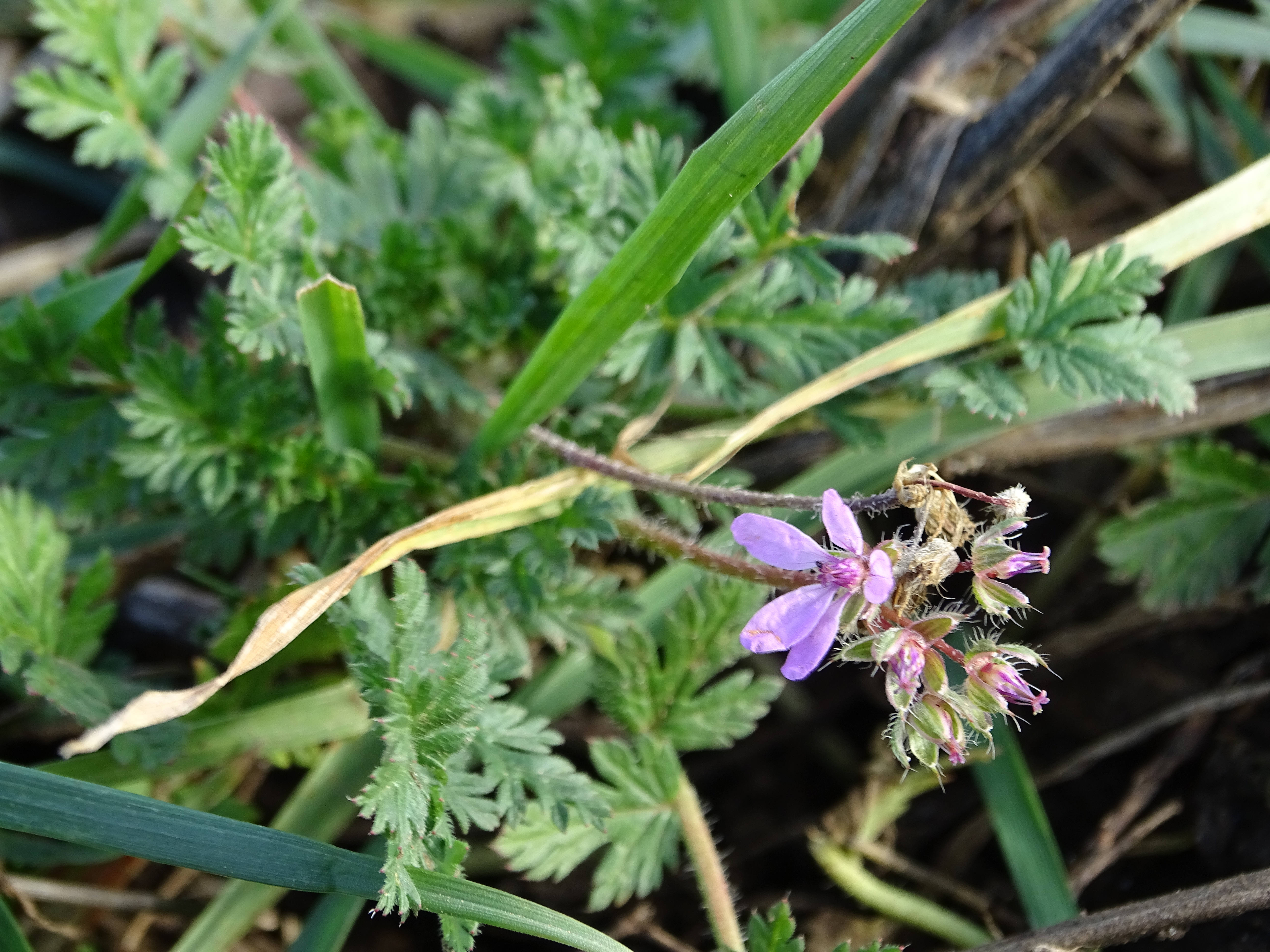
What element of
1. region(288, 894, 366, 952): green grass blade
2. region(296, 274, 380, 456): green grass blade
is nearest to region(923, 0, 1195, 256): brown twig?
region(296, 274, 380, 456): green grass blade

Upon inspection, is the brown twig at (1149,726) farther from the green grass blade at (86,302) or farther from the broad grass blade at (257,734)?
the green grass blade at (86,302)

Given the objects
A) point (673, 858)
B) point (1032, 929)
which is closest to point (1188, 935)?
point (1032, 929)

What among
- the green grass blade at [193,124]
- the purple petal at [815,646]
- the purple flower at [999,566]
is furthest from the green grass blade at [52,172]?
the purple flower at [999,566]

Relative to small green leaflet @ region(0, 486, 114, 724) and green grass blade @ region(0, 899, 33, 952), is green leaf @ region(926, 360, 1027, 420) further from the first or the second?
green grass blade @ region(0, 899, 33, 952)

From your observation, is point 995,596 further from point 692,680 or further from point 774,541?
point 692,680

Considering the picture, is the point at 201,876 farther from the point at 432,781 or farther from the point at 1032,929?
the point at 1032,929

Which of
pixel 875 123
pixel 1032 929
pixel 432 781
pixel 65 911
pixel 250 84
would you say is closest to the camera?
pixel 432 781
